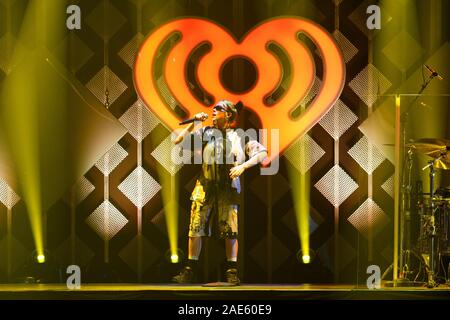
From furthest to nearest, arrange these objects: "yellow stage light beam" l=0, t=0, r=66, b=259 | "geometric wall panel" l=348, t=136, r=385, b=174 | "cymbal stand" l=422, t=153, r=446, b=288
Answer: "yellow stage light beam" l=0, t=0, r=66, b=259 → "geometric wall panel" l=348, t=136, r=385, b=174 → "cymbal stand" l=422, t=153, r=446, b=288

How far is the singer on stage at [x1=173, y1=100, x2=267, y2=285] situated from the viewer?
7.38m

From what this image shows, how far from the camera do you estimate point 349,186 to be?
8328 millimetres

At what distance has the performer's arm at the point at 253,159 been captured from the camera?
7.30 meters

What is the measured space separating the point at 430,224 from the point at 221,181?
162cm

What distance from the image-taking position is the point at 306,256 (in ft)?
27.1

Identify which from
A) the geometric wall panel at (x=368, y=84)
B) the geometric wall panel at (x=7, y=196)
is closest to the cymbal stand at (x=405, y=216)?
the geometric wall panel at (x=368, y=84)

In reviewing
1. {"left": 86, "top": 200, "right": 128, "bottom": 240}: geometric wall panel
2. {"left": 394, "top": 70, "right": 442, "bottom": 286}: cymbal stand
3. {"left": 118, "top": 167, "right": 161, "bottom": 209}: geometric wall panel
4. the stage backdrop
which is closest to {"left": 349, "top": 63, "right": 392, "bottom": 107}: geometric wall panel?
the stage backdrop

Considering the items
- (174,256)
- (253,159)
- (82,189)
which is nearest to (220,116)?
(253,159)

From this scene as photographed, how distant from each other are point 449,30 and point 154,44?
2509 millimetres

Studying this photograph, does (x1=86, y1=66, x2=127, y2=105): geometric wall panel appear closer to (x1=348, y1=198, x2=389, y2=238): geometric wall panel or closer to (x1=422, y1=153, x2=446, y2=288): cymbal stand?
(x1=348, y1=198, x2=389, y2=238): geometric wall panel

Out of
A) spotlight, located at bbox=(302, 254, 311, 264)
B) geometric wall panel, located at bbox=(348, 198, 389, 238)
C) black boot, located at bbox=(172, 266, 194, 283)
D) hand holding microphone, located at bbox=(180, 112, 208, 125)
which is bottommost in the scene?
black boot, located at bbox=(172, 266, 194, 283)

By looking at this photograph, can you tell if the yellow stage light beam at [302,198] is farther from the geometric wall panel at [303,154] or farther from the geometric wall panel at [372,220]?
the geometric wall panel at [372,220]

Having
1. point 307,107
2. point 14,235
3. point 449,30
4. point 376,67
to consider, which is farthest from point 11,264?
point 449,30
